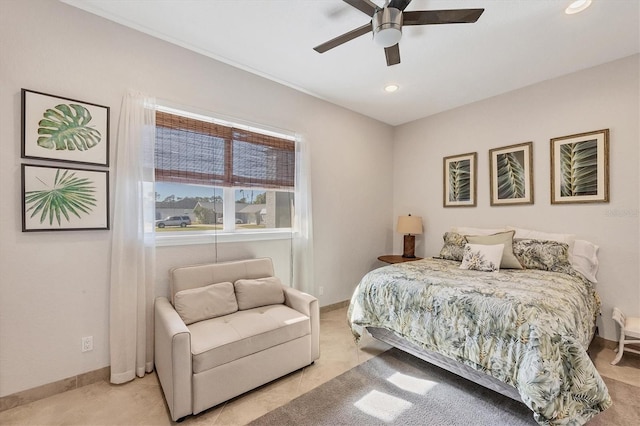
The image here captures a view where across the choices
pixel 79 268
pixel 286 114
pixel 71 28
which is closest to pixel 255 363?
pixel 79 268

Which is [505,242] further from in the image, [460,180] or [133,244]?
[133,244]

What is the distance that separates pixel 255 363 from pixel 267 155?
2.04 m

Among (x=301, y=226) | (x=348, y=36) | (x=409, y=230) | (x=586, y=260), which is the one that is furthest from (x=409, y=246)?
(x=348, y=36)

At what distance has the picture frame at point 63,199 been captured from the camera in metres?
1.89

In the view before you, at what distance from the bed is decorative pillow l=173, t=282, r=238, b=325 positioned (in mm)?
1166

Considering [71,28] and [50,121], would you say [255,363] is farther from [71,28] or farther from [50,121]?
[71,28]

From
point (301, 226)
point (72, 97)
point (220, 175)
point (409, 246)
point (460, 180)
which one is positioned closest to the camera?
point (72, 97)

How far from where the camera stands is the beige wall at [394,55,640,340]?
8.73ft

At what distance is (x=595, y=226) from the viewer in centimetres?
283

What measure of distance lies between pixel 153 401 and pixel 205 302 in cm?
70

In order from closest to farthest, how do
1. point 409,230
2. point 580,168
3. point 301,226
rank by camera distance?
point 580,168 → point 301,226 → point 409,230

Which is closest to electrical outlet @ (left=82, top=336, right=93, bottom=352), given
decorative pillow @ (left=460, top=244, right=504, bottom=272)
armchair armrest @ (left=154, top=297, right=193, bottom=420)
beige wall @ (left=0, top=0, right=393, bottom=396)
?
beige wall @ (left=0, top=0, right=393, bottom=396)

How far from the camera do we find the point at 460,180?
12.7 feet

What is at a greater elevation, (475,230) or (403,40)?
(403,40)
